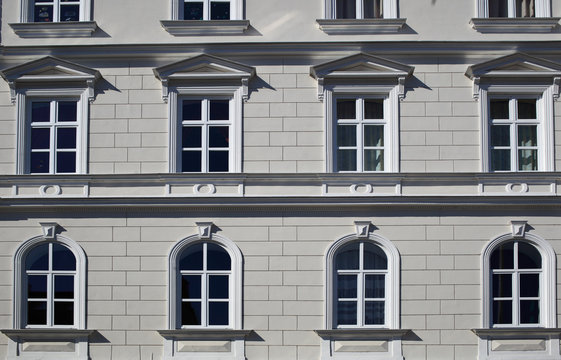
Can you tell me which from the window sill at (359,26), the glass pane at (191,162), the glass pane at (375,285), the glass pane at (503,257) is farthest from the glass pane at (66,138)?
the glass pane at (503,257)

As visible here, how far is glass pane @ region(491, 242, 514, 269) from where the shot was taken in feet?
45.1

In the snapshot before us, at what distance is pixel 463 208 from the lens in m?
13.7

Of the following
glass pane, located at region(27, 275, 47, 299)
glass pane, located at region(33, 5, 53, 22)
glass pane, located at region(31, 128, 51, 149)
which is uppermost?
glass pane, located at region(33, 5, 53, 22)

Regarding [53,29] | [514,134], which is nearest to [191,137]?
[53,29]

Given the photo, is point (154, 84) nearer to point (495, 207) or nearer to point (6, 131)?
point (6, 131)

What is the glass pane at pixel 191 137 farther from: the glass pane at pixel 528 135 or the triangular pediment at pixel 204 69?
the glass pane at pixel 528 135

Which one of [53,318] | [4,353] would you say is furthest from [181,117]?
[4,353]

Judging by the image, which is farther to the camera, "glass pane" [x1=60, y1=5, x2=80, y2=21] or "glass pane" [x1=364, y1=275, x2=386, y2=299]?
"glass pane" [x1=60, y1=5, x2=80, y2=21]

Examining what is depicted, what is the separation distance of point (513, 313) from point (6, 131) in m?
10.3

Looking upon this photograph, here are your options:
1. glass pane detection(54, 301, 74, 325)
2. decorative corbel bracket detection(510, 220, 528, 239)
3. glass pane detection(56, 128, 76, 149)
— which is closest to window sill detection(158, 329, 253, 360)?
glass pane detection(54, 301, 74, 325)

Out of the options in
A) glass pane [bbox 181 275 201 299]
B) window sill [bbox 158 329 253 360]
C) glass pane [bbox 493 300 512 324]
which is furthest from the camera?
glass pane [bbox 181 275 201 299]

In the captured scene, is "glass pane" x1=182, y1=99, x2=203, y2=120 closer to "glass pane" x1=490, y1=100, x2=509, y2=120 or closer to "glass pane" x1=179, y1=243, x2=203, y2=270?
"glass pane" x1=179, y1=243, x2=203, y2=270

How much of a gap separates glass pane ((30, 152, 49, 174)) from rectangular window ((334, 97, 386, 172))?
5.66m

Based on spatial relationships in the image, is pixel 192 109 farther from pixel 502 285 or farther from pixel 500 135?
pixel 502 285
